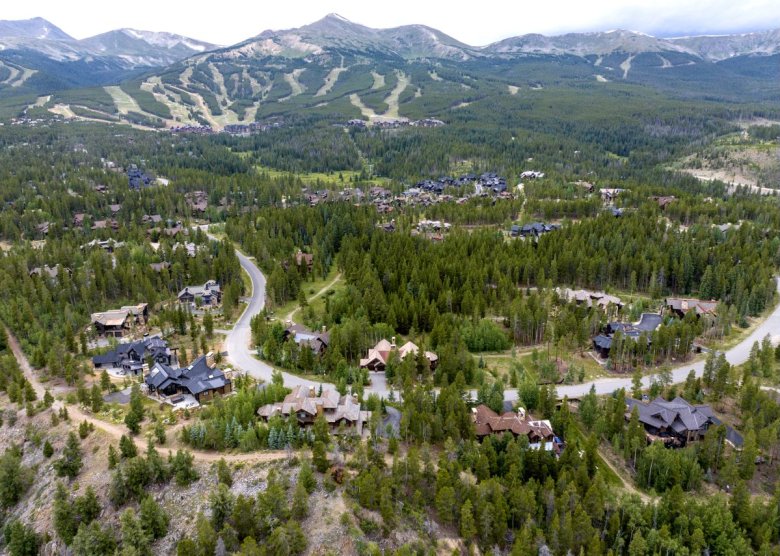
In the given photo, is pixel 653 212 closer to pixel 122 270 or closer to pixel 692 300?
pixel 692 300

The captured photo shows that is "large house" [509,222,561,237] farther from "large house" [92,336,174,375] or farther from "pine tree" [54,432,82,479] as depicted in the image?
"pine tree" [54,432,82,479]

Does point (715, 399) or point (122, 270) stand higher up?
point (122, 270)

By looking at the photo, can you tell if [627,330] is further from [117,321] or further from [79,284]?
[79,284]

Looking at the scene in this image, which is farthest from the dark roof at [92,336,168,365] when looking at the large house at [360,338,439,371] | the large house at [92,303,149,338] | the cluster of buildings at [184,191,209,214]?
the cluster of buildings at [184,191,209,214]

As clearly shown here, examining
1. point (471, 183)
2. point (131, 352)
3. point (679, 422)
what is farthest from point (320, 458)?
point (471, 183)

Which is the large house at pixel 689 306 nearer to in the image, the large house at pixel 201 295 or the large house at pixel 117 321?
the large house at pixel 201 295

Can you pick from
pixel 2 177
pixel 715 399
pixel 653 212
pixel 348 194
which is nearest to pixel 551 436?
pixel 715 399
